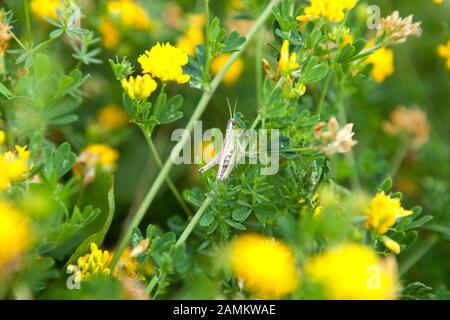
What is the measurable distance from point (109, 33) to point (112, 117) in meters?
0.34

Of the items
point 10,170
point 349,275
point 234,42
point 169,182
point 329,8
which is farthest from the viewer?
point 169,182

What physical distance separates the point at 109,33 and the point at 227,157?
3.80 feet

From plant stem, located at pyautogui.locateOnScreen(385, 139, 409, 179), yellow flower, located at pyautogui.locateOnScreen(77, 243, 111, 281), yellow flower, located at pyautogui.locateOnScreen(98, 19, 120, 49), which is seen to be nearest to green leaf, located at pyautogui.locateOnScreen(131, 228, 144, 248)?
yellow flower, located at pyautogui.locateOnScreen(77, 243, 111, 281)

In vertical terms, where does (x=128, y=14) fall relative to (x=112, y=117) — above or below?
above

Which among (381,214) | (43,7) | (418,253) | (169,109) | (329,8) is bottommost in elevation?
(418,253)

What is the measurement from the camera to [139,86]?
1.48m

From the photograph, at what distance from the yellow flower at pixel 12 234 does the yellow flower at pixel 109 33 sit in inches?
51.5

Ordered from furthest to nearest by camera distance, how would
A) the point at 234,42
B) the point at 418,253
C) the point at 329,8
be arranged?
the point at 418,253 → the point at 234,42 → the point at 329,8

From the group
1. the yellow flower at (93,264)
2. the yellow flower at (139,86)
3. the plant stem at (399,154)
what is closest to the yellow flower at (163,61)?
the yellow flower at (139,86)

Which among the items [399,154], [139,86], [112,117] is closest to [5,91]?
[139,86]

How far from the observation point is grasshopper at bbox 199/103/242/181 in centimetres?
147

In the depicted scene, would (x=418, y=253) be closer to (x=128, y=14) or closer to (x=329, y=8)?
(x=329, y=8)

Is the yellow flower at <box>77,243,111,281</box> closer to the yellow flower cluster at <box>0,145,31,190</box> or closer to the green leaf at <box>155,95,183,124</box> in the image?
the yellow flower cluster at <box>0,145,31,190</box>

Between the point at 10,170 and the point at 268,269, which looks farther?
the point at 10,170
